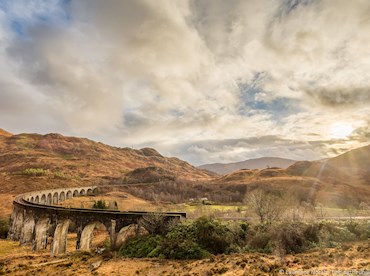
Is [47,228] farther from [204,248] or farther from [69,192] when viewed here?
[69,192]

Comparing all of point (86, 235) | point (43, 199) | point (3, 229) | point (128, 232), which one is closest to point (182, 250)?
point (128, 232)

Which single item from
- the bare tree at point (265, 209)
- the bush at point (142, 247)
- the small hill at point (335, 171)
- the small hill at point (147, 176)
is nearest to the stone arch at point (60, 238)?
the bush at point (142, 247)

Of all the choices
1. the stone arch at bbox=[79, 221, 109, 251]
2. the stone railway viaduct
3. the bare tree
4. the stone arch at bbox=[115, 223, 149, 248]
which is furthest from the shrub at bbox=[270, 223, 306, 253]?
the stone arch at bbox=[79, 221, 109, 251]

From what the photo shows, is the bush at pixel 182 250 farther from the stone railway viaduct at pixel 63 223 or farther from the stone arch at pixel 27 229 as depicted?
the stone arch at pixel 27 229

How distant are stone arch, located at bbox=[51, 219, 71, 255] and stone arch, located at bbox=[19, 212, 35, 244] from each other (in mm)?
8183

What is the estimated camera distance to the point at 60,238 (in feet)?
125

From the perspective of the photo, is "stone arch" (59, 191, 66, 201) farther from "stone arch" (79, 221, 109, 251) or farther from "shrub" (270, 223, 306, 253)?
"shrub" (270, 223, 306, 253)

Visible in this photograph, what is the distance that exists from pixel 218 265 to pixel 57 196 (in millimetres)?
76310

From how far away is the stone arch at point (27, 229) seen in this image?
43.6 m

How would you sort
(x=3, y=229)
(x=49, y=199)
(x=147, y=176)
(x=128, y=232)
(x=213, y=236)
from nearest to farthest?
(x=213, y=236), (x=128, y=232), (x=3, y=229), (x=49, y=199), (x=147, y=176)

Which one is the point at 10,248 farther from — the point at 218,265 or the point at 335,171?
the point at 335,171

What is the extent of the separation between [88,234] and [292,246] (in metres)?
26.8

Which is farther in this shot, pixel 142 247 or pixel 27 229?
pixel 27 229

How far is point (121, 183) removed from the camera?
405ft
